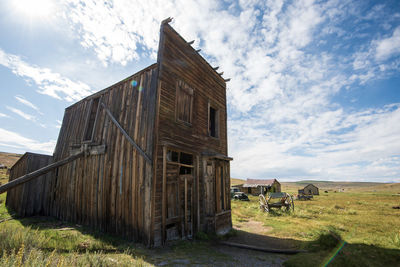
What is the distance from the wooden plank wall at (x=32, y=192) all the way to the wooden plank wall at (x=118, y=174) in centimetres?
129

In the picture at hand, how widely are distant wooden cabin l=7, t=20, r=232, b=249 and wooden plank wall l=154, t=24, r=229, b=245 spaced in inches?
1.6

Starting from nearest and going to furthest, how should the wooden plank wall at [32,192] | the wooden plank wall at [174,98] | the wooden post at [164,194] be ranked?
1. the wooden post at [164,194]
2. the wooden plank wall at [174,98]
3. the wooden plank wall at [32,192]

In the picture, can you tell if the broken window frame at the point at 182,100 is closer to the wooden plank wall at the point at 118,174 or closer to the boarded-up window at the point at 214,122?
the wooden plank wall at the point at 118,174

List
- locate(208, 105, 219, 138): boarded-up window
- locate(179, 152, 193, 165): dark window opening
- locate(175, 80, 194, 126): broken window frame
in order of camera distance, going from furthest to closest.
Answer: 1. locate(208, 105, 219, 138): boarded-up window
2. locate(179, 152, 193, 165): dark window opening
3. locate(175, 80, 194, 126): broken window frame

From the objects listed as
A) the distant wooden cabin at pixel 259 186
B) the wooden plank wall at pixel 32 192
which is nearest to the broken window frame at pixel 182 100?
the wooden plank wall at pixel 32 192

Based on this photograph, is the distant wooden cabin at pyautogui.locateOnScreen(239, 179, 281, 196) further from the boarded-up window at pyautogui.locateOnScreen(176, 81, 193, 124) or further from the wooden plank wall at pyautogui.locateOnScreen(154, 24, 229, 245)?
the boarded-up window at pyautogui.locateOnScreen(176, 81, 193, 124)

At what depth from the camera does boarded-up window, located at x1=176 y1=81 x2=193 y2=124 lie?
8.48m

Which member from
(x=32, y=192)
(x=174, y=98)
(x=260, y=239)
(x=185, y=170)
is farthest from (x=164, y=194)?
(x=32, y=192)

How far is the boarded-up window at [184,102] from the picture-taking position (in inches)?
334

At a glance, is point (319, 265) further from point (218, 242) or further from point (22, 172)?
point (22, 172)

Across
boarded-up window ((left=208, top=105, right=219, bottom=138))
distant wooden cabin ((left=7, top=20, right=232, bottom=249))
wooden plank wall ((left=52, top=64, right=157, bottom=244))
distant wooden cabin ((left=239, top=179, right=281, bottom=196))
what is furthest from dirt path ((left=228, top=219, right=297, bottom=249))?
distant wooden cabin ((left=239, top=179, right=281, bottom=196))

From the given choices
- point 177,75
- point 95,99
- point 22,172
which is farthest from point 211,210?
point 22,172

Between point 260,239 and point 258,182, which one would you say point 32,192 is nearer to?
point 260,239

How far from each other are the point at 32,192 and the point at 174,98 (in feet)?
32.8
